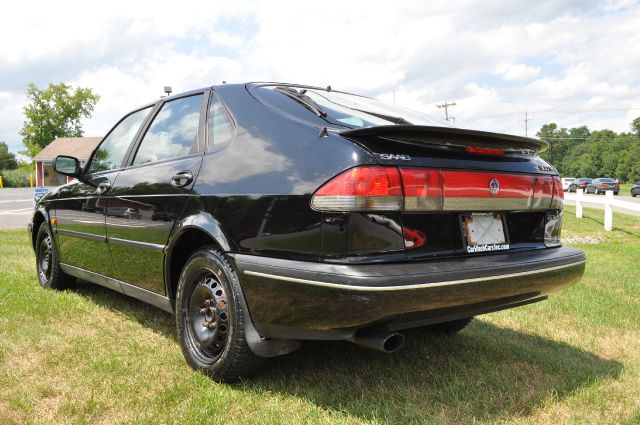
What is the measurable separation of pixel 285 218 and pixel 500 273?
104 cm

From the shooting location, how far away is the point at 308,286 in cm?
225

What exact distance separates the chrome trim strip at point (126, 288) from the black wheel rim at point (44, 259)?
401mm

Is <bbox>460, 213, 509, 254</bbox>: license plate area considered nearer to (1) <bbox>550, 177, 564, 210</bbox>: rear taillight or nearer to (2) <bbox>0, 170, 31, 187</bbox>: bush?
(1) <bbox>550, 177, 564, 210</bbox>: rear taillight

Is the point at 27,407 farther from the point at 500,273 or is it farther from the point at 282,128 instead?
the point at 500,273

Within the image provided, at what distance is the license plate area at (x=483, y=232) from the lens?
2531mm

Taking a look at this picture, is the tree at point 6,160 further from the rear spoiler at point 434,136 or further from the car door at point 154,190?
the rear spoiler at point 434,136

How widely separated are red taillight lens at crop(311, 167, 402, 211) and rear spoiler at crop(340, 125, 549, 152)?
18 centimetres

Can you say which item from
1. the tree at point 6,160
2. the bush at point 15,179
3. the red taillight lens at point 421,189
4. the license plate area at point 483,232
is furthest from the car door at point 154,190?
the tree at point 6,160

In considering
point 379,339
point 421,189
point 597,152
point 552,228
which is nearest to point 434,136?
point 421,189

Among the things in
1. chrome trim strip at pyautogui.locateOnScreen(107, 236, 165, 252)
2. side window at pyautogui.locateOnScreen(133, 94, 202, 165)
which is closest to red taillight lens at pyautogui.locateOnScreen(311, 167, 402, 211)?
side window at pyautogui.locateOnScreen(133, 94, 202, 165)

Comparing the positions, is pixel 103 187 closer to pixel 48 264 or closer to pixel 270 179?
pixel 48 264

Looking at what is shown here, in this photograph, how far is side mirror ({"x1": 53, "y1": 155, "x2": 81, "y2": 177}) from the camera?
438cm

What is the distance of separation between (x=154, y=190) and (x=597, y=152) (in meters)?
109

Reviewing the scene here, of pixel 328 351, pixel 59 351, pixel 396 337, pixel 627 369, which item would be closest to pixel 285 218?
pixel 396 337
